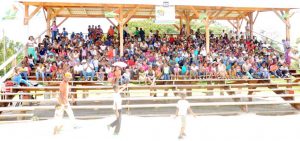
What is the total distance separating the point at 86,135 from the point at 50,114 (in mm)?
5810

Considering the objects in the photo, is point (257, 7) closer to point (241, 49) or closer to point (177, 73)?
point (241, 49)

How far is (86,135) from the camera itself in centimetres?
1010

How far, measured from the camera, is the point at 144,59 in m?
17.9

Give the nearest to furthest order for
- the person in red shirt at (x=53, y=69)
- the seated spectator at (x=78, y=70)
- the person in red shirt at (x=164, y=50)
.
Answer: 1. the person in red shirt at (x=53, y=69)
2. the seated spectator at (x=78, y=70)
3. the person in red shirt at (x=164, y=50)

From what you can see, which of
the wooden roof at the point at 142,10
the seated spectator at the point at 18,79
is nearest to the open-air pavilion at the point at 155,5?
the wooden roof at the point at 142,10

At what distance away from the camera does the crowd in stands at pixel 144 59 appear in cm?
1645

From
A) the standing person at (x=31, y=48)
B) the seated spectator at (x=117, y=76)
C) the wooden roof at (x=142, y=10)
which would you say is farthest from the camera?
the wooden roof at (x=142, y=10)

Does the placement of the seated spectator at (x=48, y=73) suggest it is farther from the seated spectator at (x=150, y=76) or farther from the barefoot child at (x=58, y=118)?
the barefoot child at (x=58, y=118)

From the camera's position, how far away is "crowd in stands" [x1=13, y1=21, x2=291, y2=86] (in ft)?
54.0

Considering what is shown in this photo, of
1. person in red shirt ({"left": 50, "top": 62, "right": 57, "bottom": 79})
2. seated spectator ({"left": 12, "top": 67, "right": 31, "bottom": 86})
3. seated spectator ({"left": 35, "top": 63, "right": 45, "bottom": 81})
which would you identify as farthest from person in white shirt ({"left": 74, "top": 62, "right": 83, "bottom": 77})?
seated spectator ({"left": 12, "top": 67, "right": 31, "bottom": 86})

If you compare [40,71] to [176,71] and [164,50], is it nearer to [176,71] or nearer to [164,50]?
[176,71]

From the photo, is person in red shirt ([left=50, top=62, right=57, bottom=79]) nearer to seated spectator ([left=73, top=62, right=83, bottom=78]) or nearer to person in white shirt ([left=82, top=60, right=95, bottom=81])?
seated spectator ([left=73, top=62, right=83, bottom=78])

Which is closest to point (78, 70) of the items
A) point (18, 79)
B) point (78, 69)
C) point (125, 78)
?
point (78, 69)

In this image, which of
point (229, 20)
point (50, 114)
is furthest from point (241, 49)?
point (50, 114)
